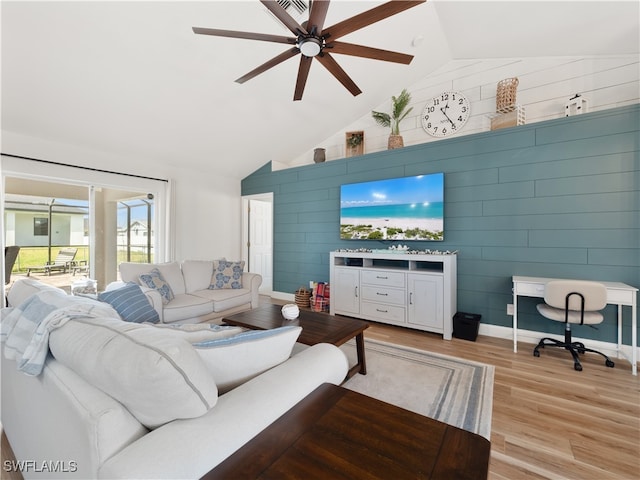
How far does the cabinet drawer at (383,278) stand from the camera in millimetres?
3521

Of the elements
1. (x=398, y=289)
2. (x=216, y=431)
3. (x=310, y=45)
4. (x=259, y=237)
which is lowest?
(x=398, y=289)

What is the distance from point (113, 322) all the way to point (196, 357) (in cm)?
41

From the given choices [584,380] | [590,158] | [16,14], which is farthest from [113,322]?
[590,158]

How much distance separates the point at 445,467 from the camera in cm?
70

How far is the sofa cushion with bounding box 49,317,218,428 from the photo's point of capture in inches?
28.6

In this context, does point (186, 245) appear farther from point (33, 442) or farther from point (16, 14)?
point (33, 442)

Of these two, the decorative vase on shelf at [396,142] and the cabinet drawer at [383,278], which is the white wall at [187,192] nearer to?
the cabinet drawer at [383,278]

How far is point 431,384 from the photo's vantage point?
2.24m

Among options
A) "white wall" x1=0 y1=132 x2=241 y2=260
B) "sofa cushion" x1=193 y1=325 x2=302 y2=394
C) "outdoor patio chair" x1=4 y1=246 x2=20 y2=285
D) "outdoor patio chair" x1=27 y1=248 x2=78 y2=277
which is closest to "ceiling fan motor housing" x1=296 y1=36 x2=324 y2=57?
"sofa cushion" x1=193 y1=325 x2=302 y2=394

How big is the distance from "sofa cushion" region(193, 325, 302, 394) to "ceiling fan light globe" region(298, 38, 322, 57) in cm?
197

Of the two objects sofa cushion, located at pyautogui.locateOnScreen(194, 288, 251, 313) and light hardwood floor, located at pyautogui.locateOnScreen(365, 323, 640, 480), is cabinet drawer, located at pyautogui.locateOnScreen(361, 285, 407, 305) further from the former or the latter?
sofa cushion, located at pyautogui.locateOnScreen(194, 288, 251, 313)

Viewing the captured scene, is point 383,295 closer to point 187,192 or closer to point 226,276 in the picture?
point 226,276

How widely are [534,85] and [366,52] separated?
101 inches

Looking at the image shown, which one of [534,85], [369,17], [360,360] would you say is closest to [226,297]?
[360,360]
